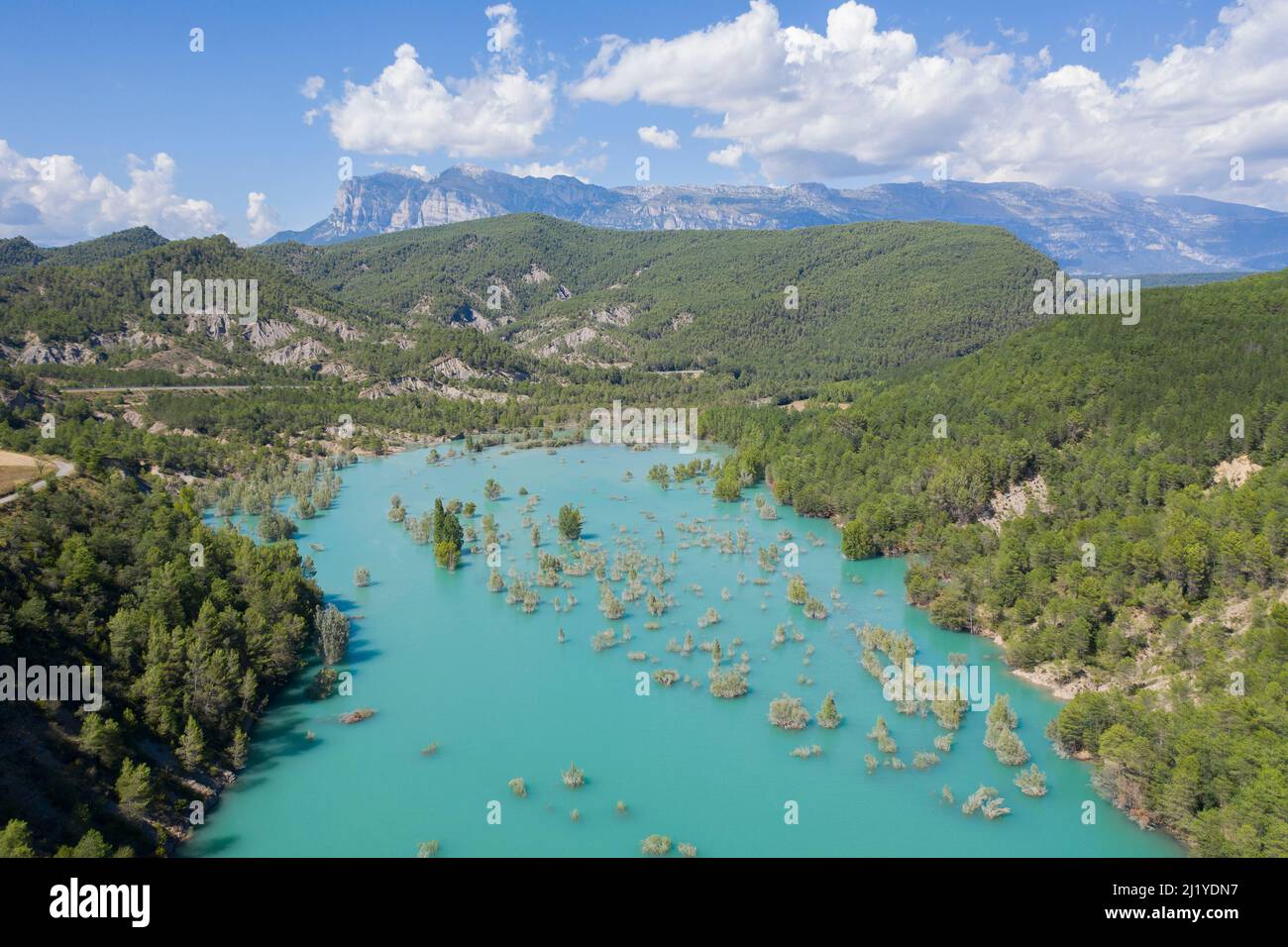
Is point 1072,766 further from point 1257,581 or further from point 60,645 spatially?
point 60,645

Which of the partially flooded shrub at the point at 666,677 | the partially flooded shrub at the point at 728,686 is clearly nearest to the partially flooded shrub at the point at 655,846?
the partially flooded shrub at the point at 728,686

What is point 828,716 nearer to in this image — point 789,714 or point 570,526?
point 789,714

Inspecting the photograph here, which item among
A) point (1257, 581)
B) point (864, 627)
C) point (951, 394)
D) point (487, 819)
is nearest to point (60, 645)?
point (487, 819)

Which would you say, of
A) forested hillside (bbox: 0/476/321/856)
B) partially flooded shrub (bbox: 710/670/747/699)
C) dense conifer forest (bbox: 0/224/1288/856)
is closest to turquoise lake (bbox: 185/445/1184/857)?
partially flooded shrub (bbox: 710/670/747/699)

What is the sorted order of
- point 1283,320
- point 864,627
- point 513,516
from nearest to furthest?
point 864,627, point 1283,320, point 513,516

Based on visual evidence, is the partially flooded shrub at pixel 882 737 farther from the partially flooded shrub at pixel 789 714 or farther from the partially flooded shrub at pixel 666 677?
the partially flooded shrub at pixel 666 677

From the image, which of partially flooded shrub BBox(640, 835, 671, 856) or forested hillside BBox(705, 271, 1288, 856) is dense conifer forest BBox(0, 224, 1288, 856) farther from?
partially flooded shrub BBox(640, 835, 671, 856)
